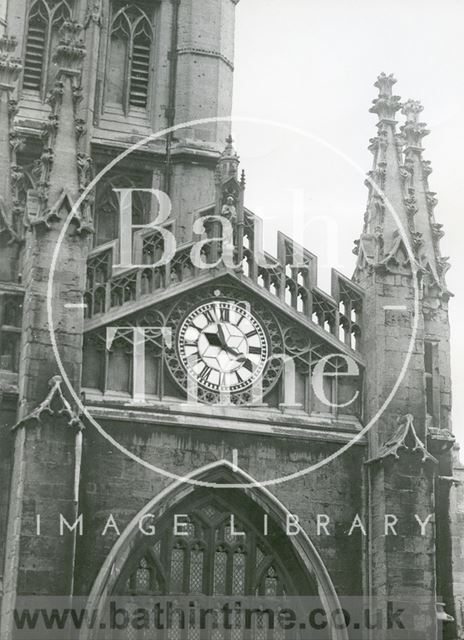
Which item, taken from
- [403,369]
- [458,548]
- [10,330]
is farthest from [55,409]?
[458,548]

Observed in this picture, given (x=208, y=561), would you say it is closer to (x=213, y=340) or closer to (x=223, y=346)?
(x=223, y=346)

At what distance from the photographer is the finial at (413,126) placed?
36.3 metres

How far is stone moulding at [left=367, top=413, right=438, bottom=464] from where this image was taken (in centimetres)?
3100

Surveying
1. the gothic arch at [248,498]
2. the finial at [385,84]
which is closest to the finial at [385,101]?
the finial at [385,84]

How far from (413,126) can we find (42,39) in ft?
33.7

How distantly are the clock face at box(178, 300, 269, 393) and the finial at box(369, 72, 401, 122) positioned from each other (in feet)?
18.4

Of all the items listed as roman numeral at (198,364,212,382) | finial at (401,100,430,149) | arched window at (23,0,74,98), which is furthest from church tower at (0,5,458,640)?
arched window at (23,0,74,98)

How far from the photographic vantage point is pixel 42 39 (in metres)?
40.6

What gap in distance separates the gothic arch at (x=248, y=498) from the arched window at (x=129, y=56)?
13.1 meters

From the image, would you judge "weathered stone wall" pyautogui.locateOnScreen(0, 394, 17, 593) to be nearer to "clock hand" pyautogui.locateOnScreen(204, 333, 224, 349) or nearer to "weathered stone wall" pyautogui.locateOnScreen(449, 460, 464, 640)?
"clock hand" pyautogui.locateOnScreen(204, 333, 224, 349)

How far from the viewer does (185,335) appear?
3161 cm

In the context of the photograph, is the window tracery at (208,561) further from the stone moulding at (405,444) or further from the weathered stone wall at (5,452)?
the stone moulding at (405,444)

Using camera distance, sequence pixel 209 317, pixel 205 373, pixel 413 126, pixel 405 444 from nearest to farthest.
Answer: pixel 405 444
pixel 205 373
pixel 209 317
pixel 413 126

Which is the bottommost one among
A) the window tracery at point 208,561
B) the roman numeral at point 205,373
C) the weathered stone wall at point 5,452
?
the window tracery at point 208,561
